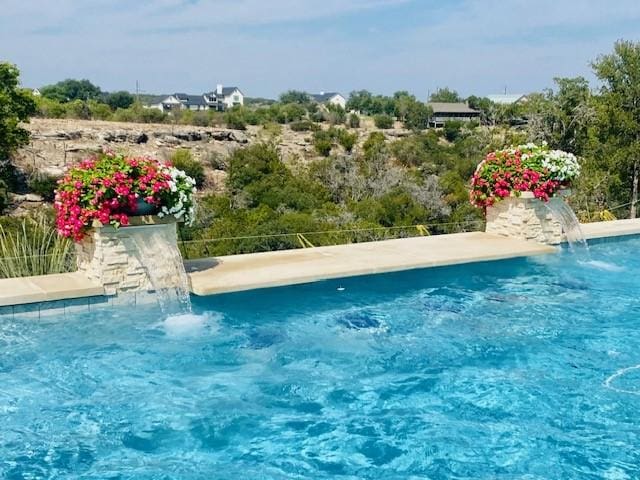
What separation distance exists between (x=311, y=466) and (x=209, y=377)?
5.56ft

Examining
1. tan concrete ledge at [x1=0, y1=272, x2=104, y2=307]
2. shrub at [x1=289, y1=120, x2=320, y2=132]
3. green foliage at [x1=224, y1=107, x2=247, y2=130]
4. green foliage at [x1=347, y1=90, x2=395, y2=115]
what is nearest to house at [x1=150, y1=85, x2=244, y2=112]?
Result: green foliage at [x1=347, y1=90, x2=395, y2=115]

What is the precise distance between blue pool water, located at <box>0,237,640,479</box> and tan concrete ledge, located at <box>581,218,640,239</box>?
3.48m

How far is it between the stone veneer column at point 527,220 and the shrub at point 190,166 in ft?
74.0

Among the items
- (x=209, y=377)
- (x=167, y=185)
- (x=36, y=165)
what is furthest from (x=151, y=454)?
(x=36, y=165)

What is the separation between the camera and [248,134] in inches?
1848

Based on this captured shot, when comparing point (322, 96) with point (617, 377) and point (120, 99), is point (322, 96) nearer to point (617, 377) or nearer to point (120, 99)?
point (120, 99)

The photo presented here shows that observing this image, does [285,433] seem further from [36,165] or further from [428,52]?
[36,165]

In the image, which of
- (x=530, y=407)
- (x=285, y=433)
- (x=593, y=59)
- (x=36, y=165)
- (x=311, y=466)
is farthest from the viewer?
(x=36, y=165)

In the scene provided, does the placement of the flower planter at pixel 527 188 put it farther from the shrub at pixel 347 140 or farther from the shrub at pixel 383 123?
the shrub at pixel 383 123

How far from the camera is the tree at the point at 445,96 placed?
88750mm

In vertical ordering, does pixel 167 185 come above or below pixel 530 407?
above

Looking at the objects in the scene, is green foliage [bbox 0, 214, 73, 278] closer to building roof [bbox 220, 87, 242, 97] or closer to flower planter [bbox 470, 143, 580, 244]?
flower planter [bbox 470, 143, 580, 244]

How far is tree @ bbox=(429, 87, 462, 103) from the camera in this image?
88750 mm

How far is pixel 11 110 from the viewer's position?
28.5m
